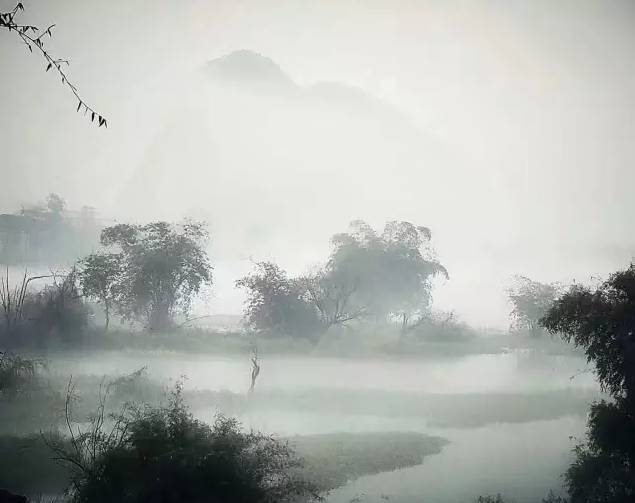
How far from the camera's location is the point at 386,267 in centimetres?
6106

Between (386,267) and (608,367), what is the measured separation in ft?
121

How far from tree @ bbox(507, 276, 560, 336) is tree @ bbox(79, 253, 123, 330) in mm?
56073

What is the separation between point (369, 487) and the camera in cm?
2327

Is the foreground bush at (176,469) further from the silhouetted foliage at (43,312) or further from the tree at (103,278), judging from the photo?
the tree at (103,278)

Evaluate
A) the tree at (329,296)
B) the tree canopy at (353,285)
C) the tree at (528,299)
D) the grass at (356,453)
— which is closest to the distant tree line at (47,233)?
the tree canopy at (353,285)

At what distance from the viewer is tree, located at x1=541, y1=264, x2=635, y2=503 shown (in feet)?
77.1

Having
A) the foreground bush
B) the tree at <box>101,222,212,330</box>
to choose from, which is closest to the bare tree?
the tree at <box>101,222,212,330</box>

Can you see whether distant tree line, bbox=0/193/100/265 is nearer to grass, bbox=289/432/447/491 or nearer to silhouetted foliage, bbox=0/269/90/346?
silhouetted foliage, bbox=0/269/90/346

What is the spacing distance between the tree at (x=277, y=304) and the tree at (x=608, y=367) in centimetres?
3007

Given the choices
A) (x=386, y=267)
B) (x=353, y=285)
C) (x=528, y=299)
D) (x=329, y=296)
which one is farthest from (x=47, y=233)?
(x=528, y=299)

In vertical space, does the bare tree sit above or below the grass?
above

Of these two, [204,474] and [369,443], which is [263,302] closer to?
[369,443]

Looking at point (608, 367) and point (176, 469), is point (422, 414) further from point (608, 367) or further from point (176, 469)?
point (176, 469)

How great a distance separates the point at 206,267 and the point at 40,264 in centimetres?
1619
